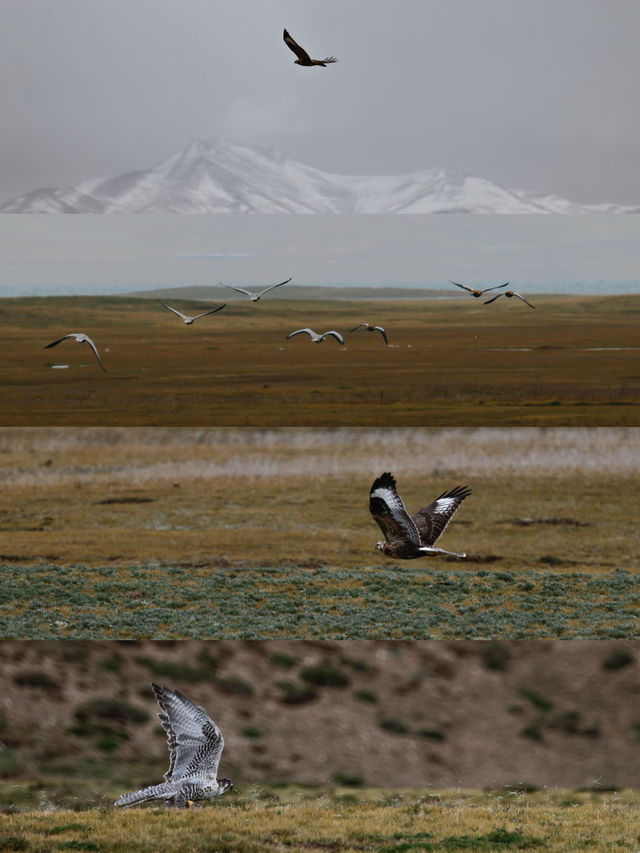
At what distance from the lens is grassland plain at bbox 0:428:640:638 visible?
16.1m

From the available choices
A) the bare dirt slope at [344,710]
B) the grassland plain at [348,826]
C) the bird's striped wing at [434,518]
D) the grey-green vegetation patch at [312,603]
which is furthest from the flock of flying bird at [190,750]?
the grey-green vegetation patch at [312,603]

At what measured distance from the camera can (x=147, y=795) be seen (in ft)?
33.3

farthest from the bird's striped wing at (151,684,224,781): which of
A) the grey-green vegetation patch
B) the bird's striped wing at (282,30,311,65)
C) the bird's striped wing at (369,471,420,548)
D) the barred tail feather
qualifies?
the bird's striped wing at (282,30,311,65)

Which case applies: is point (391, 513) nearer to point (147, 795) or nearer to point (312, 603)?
point (147, 795)

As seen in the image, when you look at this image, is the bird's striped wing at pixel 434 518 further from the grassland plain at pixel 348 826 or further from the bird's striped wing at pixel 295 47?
the bird's striped wing at pixel 295 47

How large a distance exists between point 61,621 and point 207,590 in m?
2.84

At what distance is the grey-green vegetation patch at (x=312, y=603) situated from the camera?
1542 centimetres

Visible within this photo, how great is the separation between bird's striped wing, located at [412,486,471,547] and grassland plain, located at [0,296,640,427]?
8.97 m

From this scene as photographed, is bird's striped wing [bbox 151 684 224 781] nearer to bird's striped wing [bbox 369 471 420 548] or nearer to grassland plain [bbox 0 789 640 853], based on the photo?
grassland plain [bbox 0 789 640 853]

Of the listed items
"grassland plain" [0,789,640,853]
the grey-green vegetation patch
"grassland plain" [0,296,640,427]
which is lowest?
"grassland plain" [0,789,640,853]

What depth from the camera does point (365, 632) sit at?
612 inches

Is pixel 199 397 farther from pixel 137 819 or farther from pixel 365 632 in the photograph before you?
pixel 137 819

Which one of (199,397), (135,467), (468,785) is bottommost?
(468,785)

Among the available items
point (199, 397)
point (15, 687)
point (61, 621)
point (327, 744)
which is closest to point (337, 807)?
point (327, 744)
